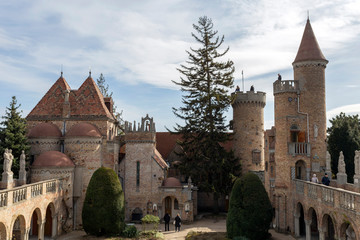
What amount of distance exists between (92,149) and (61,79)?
9298 mm

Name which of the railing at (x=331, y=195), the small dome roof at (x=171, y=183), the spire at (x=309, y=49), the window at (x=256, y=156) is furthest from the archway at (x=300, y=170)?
the small dome roof at (x=171, y=183)

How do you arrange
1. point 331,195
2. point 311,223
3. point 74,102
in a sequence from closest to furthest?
point 331,195, point 311,223, point 74,102

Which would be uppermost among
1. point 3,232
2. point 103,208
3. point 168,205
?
point 3,232

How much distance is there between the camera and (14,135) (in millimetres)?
27922

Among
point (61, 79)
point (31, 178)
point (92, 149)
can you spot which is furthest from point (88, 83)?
point (31, 178)

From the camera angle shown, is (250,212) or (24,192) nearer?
(24,192)

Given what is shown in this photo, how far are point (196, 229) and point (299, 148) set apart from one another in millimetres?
11818

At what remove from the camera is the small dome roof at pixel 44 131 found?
30547mm

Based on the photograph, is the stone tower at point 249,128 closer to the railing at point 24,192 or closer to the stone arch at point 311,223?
the stone arch at point 311,223

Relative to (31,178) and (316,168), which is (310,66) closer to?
(316,168)

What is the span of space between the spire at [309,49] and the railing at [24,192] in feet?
76.6

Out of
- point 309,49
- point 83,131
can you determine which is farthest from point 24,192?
point 309,49

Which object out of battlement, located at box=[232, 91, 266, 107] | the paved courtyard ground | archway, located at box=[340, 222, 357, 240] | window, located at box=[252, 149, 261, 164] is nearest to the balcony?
the paved courtyard ground

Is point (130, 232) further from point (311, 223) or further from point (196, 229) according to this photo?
point (311, 223)
